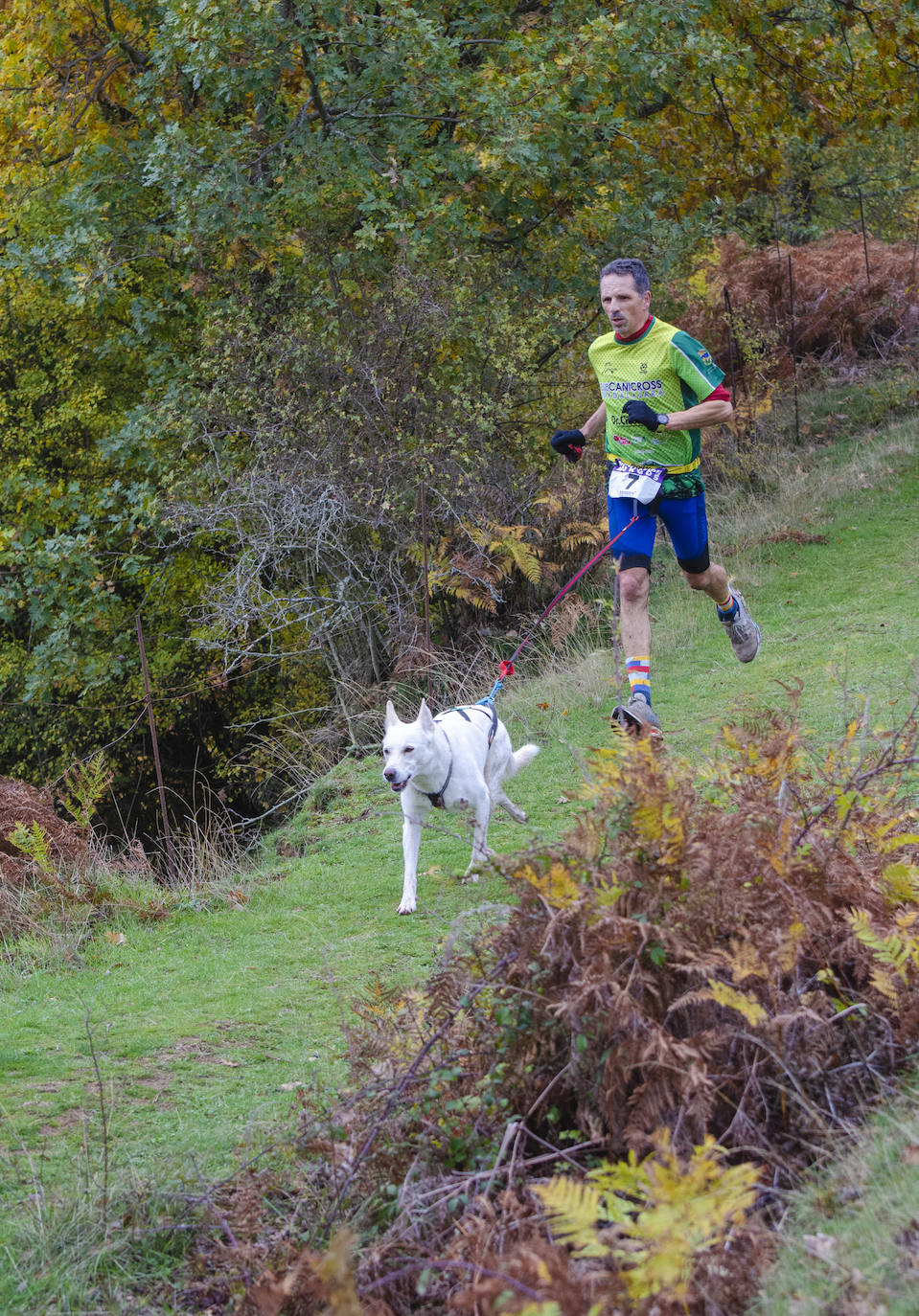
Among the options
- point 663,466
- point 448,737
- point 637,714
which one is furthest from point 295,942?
point 663,466

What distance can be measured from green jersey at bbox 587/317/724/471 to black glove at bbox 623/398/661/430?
26cm

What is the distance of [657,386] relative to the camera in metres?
7.68

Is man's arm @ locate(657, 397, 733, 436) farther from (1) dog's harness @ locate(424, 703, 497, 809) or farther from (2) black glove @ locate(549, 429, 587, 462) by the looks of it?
(1) dog's harness @ locate(424, 703, 497, 809)

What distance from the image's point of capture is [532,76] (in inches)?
507

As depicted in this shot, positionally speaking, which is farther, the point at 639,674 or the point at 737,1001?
the point at 639,674

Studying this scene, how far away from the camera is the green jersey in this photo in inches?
298

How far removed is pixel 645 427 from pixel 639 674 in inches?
59.3

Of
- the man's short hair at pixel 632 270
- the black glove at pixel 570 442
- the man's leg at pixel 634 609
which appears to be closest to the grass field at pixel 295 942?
the man's leg at pixel 634 609

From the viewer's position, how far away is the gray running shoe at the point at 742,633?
8.88 m

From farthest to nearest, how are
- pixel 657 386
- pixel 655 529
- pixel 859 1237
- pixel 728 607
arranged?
pixel 728 607 < pixel 655 529 < pixel 657 386 < pixel 859 1237

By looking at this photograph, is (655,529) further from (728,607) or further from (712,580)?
(728,607)

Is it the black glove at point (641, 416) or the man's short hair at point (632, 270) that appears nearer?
the black glove at point (641, 416)

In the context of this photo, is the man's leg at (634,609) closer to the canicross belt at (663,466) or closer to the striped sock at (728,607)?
the canicross belt at (663,466)

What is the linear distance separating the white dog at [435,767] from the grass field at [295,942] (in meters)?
0.35
